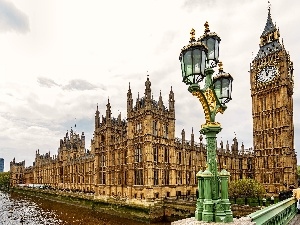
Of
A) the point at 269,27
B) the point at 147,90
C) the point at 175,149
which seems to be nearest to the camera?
the point at 147,90

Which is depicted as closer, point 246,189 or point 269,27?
point 246,189

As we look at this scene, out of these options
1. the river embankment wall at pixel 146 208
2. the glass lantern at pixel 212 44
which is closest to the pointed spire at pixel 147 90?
the river embankment wall at pixel 146 208

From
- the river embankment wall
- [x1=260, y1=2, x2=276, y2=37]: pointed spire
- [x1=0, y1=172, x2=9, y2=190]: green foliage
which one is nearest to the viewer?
the river embankment wall

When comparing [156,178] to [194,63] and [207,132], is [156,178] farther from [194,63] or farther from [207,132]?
[194,63]

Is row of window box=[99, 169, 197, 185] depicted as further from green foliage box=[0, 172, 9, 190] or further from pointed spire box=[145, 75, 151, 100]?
green foliage box=[0, 172, 9, 190]

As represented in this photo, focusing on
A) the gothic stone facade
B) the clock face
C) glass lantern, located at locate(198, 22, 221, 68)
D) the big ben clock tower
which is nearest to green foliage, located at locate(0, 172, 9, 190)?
the gothic stone facade

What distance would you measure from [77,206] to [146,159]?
88.5ft

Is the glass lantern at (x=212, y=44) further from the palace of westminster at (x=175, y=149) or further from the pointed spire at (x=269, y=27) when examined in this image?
the pointed spire at (x=269, y=27)

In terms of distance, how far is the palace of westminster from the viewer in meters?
48.2

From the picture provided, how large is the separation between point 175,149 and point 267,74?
34.9 metres

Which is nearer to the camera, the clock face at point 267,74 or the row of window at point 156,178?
the row of window at point 156,178

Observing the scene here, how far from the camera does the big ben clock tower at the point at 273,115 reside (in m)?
63.5

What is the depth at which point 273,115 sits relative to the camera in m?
67.3

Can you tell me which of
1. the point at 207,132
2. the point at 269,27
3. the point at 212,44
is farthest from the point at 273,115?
the point at 207,132
